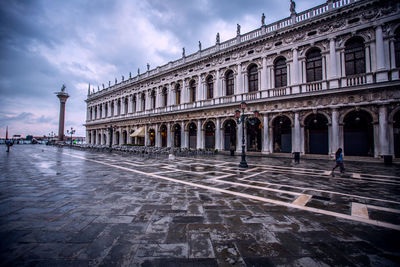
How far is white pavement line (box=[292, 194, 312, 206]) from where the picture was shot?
165 inches

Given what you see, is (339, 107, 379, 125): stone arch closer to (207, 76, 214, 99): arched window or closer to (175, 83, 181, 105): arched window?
(207, 76, 214, 99): arched window

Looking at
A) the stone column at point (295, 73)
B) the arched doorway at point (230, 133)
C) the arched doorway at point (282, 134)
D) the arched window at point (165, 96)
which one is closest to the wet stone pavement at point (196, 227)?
the arched doorway at point (282, 134)

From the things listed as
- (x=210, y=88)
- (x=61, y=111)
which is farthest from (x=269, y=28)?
(x=61, y=111)

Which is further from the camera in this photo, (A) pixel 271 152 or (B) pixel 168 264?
(A) pixel 271 152

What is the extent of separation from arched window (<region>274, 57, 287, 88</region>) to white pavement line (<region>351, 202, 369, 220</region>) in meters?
14.9

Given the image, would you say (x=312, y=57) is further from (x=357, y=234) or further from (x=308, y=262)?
(x=308, y=262)

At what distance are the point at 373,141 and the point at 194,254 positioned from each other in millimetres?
17098

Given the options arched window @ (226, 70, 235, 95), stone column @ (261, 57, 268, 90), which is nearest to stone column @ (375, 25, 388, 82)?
stone column @ (261, 57, 268, 90)

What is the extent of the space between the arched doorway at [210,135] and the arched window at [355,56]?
13.9 m

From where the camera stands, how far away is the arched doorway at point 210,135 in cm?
2129

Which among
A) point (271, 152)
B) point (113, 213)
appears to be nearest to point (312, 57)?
point (271, 152)

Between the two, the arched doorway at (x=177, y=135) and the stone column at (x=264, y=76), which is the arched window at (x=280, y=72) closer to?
the stone column at (x=264, y=76)

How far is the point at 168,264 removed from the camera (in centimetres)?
203

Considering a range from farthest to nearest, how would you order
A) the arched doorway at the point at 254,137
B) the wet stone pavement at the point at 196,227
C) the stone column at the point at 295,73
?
the arched doorway at the point at 254,137 < the stone column at the point at 295,73 < the wet stone pavement at the point at 196,227
